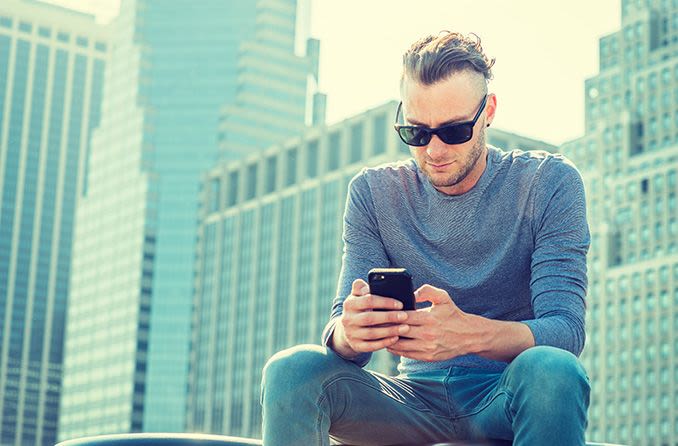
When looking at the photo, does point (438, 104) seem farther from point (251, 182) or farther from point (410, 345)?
point (251, 182)

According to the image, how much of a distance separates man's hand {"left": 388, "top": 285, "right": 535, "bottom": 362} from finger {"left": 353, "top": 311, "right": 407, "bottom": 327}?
0.08ft

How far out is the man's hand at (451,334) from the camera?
2.81m

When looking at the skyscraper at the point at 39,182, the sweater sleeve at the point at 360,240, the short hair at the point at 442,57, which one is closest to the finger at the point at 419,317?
the sweater sleeve at the point at 360,240

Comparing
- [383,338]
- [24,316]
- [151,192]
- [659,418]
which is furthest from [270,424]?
[24,316]

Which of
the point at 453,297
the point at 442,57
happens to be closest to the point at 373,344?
the point at 453,297

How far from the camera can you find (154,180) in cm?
12119

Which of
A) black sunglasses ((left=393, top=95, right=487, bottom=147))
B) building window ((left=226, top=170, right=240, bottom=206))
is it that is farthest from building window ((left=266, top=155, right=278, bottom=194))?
black sunglasses ((left=393, top=95, right=487, bottom=147))

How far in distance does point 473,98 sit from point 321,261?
307 feet

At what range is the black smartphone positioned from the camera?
9.24 ft

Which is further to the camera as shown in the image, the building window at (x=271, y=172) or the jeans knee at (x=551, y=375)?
the building window at (x=271, y=172)

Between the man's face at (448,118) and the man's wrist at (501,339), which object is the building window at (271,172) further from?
the man's wrist at (501,339)

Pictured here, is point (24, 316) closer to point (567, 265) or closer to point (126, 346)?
point (126, 346)

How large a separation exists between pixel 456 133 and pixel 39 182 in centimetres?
14599

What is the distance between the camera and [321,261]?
318 ft
